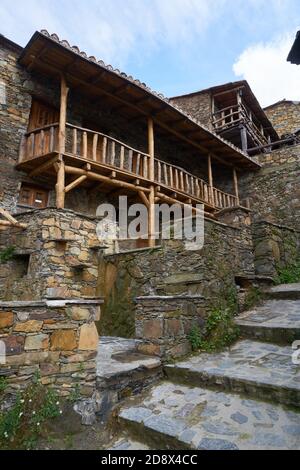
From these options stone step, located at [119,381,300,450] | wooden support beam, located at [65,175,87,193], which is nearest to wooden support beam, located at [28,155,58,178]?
wooden support beam, located at [65,175,87,193]

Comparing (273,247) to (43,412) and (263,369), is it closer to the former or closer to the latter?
(263,369)

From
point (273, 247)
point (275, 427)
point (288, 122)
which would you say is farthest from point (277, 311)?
point (288, 122)

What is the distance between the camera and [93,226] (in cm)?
674

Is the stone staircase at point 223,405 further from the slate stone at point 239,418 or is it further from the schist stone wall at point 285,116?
the schist stone wall at point 285,116

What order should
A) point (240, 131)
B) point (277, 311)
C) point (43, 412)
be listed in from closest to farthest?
point (43, 412), point (277, 311), point (240, 131)

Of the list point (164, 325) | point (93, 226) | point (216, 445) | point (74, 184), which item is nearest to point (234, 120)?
point (74, 184)

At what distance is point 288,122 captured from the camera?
18.7 meters

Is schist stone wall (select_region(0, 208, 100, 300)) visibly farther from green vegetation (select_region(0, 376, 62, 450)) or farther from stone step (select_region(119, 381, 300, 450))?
stone step (select_region(119, 381, 300, 450))

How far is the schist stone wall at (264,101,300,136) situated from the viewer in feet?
60.1

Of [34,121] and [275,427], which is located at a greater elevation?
[34,121]

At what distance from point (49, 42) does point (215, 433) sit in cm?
832

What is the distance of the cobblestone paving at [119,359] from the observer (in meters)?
3.29

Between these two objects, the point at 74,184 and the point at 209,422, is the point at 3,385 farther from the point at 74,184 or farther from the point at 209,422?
the point at 74,184

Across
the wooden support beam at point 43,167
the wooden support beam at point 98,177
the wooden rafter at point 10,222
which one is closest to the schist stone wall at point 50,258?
the wooden rafter at point 10,222
